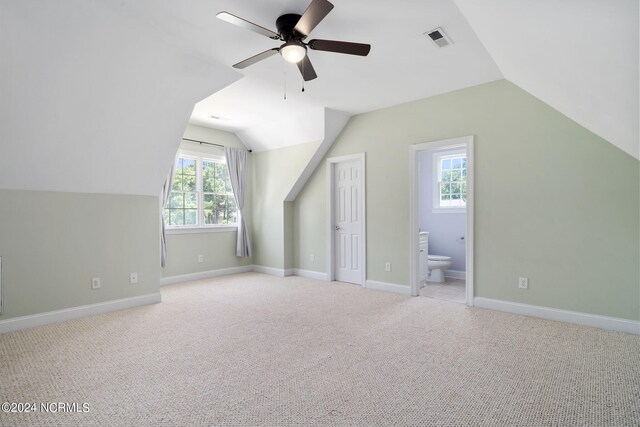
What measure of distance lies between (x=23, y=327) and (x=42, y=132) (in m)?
1.97

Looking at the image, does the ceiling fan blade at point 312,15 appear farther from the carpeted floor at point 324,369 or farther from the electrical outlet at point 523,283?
the electrical outlet at point 523,283

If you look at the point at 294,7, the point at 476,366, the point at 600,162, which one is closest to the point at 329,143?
the point at 294,7

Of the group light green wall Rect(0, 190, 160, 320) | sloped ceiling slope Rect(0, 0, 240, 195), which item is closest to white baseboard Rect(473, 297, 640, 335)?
sloped ceiling slope Rect(0, 0, 240, 195)

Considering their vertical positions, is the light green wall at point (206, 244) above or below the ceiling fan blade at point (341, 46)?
below

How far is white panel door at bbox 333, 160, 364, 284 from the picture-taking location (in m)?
5.36

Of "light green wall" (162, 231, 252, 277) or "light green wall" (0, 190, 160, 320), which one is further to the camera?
"light green wall" (162, 231, 252, 277)

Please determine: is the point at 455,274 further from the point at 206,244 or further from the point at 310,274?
the point at 206,244

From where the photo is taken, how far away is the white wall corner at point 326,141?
5.13m

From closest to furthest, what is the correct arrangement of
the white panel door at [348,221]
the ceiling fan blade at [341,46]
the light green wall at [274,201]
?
the ceiling fan blade at [341,46]
the white panel door at [348,221]
the light green wall at [274,201]

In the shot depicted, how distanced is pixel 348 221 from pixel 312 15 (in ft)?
11.9

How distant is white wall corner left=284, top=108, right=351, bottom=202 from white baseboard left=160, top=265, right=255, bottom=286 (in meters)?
1.64

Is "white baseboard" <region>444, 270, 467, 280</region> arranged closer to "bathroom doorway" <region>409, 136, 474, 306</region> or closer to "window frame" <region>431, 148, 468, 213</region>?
"bathroom doorway" <region>409, 136, 474, 306</region>

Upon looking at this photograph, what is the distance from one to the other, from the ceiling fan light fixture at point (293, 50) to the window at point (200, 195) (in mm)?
3630

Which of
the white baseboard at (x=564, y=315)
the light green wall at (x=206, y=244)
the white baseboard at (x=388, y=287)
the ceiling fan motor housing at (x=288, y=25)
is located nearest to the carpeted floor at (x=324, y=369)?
the white baseboard at (x=564, y=315)
